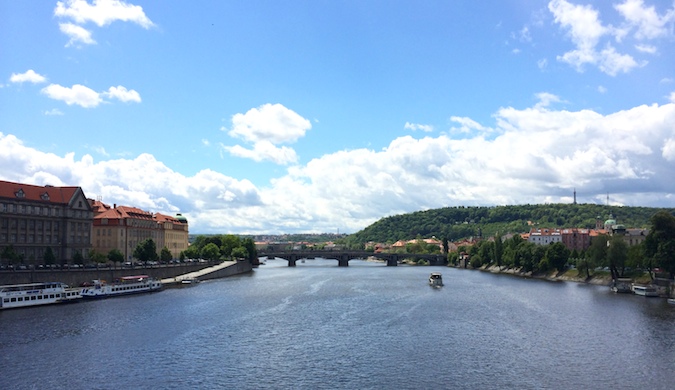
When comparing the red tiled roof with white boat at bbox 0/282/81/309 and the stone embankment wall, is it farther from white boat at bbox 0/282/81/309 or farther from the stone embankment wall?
white boat at bbox 0/282/81/309

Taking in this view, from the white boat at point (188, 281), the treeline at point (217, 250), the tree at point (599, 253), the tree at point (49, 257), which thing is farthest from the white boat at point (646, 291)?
the treeline at point (217, 250)

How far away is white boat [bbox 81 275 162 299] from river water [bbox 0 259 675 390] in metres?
3.58

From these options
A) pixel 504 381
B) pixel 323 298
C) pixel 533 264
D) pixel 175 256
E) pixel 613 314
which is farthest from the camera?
pixel 175 256

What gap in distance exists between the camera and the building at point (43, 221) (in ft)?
339

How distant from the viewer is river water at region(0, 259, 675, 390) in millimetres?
46312

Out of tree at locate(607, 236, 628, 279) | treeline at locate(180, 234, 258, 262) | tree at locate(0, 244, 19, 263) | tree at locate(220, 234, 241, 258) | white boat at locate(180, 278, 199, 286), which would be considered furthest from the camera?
tree at locate(220, 234, 241, 258)

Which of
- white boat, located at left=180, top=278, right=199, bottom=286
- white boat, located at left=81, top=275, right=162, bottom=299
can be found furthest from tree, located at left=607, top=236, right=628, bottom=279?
white boat, located at left=81, top=275, right=162, bottom=299

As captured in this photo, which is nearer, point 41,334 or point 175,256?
point 41,334

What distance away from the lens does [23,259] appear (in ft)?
339

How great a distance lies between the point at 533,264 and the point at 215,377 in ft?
405

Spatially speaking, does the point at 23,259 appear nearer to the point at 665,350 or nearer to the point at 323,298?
the point at 323,298

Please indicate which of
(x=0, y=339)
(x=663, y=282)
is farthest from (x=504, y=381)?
(x=663, y=282)

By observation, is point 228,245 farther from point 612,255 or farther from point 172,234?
point 612,255

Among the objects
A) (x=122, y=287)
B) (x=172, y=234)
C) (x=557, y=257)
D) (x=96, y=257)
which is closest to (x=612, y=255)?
(x=557, y=257)
